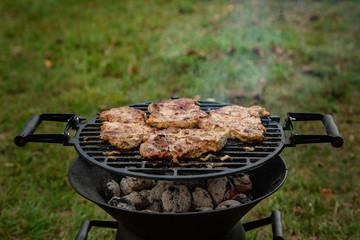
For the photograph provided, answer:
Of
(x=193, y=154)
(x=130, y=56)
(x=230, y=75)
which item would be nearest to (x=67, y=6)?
(x=130, y=56)

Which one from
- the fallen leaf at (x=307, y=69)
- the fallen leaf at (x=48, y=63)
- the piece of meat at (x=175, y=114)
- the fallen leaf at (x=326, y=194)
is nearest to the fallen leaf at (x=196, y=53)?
the fallen leaf at (x=307, y=69)

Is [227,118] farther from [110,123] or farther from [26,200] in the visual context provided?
[26,200]

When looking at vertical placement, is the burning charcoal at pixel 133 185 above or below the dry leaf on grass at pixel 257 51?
below

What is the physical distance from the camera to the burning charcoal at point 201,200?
91.8 inches

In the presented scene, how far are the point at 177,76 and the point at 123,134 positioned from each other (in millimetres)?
3523

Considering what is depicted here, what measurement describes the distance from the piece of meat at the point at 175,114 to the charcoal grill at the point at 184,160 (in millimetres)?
296

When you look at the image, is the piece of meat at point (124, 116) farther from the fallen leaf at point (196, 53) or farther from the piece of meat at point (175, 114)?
the fallen leaf at point (196, 53)

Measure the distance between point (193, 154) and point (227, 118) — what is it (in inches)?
18.7

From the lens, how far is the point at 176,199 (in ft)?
7.53

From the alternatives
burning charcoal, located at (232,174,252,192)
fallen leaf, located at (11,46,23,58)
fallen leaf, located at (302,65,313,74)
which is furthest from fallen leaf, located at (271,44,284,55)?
fallen leaf, located at (11,46,23,58)

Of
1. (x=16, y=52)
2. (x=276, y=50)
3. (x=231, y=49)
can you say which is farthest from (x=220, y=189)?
(x=16, y=52)

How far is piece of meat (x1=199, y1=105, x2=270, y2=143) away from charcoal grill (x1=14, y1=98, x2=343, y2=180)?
65 mm

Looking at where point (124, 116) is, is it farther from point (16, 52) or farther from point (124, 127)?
point (16, 52)

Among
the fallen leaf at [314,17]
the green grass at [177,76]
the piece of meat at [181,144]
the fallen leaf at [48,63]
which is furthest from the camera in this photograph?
the fallen leaf at [314,17]
